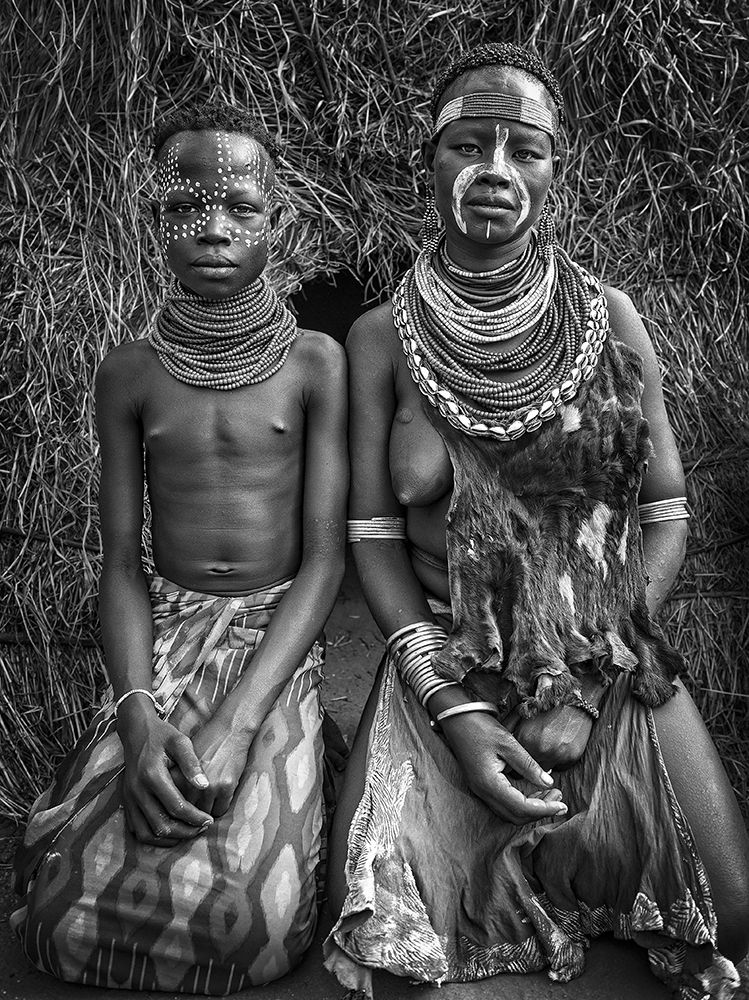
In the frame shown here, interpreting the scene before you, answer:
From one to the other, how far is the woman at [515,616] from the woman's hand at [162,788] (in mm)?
328

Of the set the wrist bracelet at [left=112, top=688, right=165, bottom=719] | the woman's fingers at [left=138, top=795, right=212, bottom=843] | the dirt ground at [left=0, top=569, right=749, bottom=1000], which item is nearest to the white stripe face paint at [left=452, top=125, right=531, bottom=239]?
the wrist bracelet at [left=112, top=688, right=165, bottom=719]

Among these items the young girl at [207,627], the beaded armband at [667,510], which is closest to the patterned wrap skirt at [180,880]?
the young girl at [207,627]

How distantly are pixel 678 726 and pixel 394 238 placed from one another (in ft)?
5.86

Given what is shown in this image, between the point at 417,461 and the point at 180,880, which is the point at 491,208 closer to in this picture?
the point at 417,461

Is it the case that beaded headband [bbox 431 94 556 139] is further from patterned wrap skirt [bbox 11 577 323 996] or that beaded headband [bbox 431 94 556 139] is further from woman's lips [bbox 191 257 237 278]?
patterned wrap skirt [bbox 11 577 323 996]

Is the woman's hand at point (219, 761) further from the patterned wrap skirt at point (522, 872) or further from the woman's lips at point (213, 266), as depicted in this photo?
the woman's lips at point (213, 266)

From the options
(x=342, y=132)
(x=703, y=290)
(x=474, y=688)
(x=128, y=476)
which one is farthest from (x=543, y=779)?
(x=342, y=132)

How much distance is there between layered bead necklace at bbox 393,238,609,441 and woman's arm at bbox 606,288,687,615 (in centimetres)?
10

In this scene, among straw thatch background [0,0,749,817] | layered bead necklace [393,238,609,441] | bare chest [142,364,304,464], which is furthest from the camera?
straw thatch background [0,0,749,817]

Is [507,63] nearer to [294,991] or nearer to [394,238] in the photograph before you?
[394,238]

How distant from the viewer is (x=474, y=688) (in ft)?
6.99

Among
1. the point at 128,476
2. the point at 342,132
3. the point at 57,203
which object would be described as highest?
the point at 342,132

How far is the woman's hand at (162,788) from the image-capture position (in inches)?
78.4

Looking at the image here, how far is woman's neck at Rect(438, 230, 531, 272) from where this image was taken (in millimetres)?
2223
